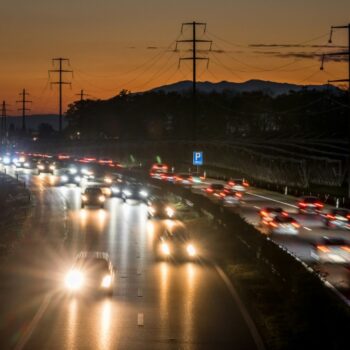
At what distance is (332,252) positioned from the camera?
33.1 m

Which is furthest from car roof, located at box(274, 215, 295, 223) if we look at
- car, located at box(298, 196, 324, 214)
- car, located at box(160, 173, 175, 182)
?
car, located at box(160, 173, 175, 182)

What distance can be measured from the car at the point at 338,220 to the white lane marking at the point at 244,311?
1785 cm

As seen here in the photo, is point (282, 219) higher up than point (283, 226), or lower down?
higher up

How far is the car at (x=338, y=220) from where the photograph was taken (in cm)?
4922

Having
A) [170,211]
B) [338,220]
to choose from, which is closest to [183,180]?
[170,211]

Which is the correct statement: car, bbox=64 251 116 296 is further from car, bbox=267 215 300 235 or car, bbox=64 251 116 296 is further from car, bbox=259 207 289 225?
car, bbox=259 207 289 225

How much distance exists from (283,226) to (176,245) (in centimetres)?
646

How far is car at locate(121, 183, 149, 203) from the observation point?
8078 centimetres

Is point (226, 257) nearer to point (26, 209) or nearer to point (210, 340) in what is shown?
point (210, 340)

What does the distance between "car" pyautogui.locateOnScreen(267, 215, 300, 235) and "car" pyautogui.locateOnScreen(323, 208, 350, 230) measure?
4.49 meters

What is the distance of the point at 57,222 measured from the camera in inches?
2253

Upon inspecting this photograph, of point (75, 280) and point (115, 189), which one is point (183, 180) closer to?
point (115, 189)

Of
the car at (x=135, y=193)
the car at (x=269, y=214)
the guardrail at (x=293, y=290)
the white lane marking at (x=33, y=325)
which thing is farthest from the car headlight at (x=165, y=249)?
the car at (x=135, y=193)

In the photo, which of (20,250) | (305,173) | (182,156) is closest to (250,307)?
(20,250)
